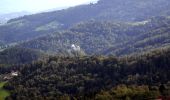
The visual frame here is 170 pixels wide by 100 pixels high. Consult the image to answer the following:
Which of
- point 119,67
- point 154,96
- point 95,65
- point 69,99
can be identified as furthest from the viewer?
point 95,65

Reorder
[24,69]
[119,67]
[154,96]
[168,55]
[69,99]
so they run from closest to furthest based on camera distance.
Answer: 1. [154,96]
2. [69,99]
3. [168,55]
4. [119,67]
5. [24,69]

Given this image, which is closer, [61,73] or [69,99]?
[69,99]

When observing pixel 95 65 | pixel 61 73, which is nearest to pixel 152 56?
pixel 95 65

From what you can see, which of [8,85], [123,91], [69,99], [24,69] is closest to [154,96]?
[123,91]

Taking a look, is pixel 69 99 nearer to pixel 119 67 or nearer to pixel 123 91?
pixel 123 91

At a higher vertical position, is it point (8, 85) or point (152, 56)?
point (152, 56)

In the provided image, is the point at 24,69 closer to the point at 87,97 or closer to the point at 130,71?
the point at 130,71
